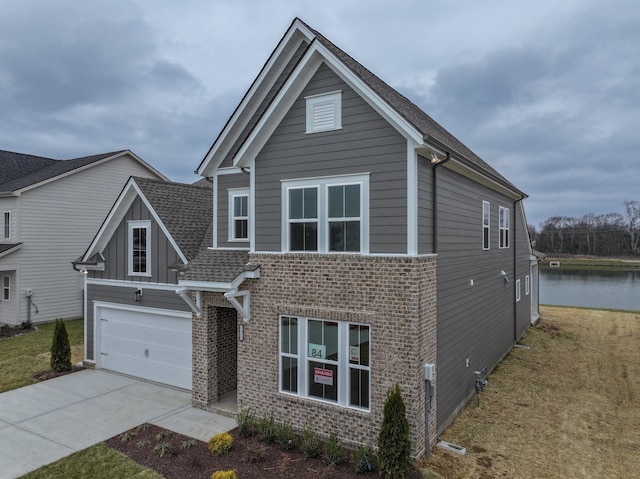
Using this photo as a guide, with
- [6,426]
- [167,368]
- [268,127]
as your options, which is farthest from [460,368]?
[6,426]

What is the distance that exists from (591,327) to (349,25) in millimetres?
18251

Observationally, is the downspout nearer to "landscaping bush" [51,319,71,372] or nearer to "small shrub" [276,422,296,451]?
"small shrub" [276,422,296,451]

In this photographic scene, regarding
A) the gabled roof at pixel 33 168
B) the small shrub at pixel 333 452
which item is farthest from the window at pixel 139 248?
the gabled roof at pixel 33 168

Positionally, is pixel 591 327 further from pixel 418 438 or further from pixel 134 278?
pixel 134 278

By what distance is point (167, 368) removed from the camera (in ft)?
35.7

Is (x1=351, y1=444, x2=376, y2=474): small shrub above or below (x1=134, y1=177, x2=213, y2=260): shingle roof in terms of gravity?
below

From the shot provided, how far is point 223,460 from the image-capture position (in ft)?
22.9

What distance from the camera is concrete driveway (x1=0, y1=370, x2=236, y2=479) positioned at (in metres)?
7.37

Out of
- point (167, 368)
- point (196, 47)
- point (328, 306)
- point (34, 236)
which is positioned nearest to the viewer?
point (328, 306)

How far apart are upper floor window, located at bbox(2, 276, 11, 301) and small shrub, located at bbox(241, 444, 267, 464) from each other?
59.9 ft

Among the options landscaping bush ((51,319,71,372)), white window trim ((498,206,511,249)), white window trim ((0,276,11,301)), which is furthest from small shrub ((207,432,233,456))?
white window trim ((0,276,11,301))

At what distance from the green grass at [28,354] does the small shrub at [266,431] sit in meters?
7.83

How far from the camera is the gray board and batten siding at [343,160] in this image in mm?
6992

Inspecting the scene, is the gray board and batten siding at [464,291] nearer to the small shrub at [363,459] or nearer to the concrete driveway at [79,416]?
the small shrub at [363,459]
